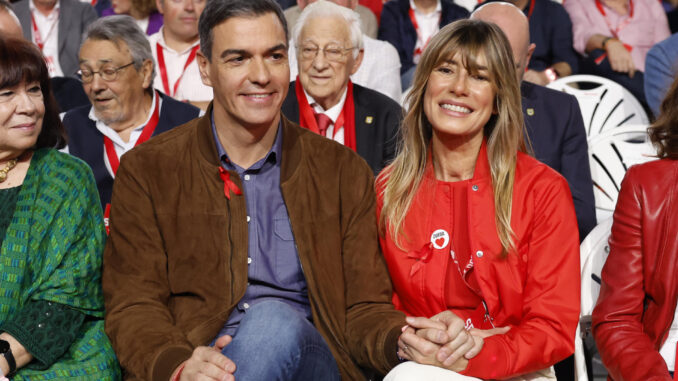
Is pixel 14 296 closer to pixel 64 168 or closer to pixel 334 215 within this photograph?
pixel 64 168

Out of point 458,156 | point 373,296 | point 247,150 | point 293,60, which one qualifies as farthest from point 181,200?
point 293,60

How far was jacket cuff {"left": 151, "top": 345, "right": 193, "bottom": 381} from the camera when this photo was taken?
2346 mm

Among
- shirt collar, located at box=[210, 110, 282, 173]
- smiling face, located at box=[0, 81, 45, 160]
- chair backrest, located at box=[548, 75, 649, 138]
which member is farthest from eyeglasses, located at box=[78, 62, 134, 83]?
chair backrest, located at box=[548, 75, 649, 138]

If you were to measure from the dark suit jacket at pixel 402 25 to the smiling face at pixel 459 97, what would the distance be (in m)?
3.33

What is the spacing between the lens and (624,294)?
2.57 meters

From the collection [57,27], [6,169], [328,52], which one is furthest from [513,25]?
[57,27]

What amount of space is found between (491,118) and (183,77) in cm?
301

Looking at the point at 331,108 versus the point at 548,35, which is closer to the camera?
the point at 331,108

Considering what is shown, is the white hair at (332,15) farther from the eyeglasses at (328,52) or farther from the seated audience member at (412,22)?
the seated audience member at (412,22)

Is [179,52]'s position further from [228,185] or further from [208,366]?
[208,366]

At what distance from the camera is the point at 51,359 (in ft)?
8.25

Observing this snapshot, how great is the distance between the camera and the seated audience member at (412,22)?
628cm

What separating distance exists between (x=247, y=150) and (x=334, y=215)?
1.18ft

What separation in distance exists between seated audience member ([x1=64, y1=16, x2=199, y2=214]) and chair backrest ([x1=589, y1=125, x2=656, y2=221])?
2059 millimetres
